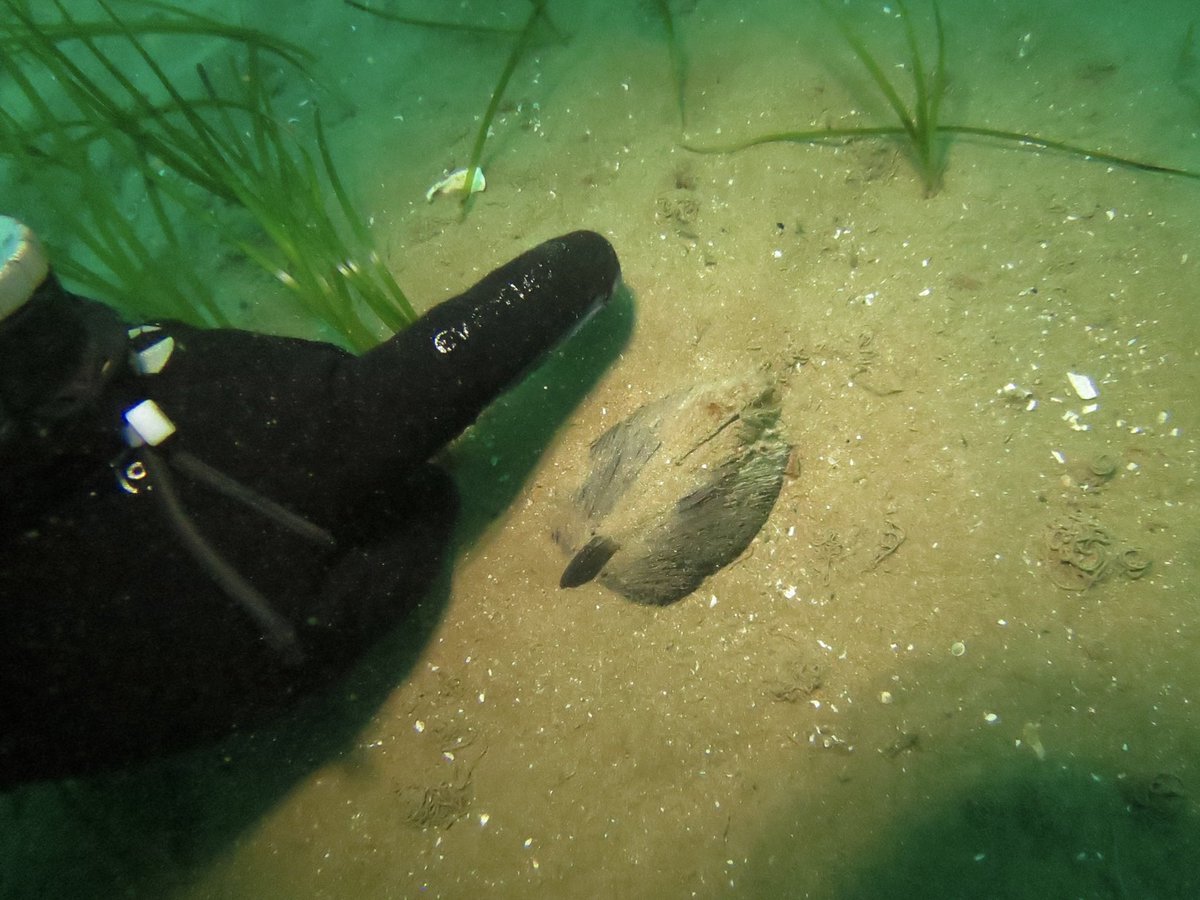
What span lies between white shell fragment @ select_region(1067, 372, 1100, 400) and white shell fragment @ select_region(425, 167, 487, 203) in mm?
3742

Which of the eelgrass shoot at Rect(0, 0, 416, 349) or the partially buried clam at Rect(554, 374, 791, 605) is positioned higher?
the eelgrass shoot at Rect(0, 0, 416, 349)

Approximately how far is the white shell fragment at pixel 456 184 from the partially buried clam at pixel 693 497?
8.52 ft

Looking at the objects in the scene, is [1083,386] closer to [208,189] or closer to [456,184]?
[456,184]

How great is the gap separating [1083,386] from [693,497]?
6.17 feet

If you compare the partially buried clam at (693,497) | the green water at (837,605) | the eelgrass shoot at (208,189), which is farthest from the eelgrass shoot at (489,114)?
the partially buried clam at (693,497)

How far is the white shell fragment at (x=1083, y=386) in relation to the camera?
279 centimetres

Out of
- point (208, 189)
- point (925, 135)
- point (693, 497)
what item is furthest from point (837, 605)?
point (208, 189)

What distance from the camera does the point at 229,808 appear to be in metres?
2.90

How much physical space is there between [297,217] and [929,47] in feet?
14.5

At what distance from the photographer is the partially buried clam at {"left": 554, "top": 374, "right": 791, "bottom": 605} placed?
277cm

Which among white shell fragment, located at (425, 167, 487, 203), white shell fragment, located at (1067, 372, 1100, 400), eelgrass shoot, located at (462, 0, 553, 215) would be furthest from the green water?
white shell fragment, located at (425, 167, 487, 203)

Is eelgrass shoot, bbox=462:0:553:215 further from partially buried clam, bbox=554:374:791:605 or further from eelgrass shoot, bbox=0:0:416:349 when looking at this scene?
partially buried clam, bbox=554:374:791:605

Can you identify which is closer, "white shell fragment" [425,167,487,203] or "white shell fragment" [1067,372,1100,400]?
"white shell fragment" [1067,372,1100,400]

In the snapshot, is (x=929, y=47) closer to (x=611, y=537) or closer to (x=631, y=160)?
(x=631, y=160)
